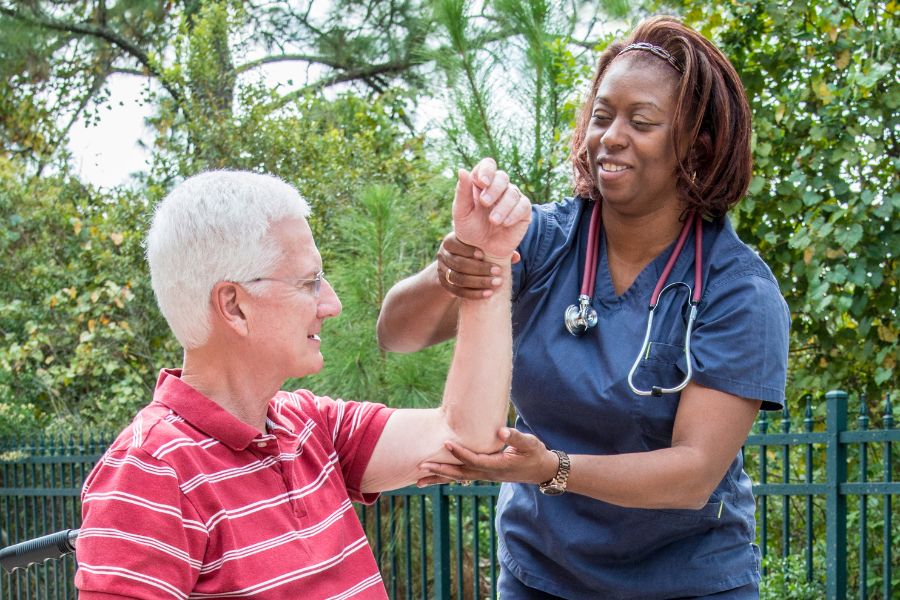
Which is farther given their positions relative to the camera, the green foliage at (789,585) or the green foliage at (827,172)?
the green foliage at (827,172)

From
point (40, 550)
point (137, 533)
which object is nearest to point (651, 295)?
point (137, 533)

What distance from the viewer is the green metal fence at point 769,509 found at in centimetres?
371

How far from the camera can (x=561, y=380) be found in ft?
6.74

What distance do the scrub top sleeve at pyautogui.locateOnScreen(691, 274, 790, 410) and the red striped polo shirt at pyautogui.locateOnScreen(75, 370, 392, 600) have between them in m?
0.71

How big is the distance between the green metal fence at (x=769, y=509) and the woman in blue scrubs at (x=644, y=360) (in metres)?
1.75

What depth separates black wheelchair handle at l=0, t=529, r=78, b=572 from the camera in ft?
7.14

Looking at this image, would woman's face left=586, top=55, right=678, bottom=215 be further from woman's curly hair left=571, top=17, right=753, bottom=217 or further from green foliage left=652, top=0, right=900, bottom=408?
green foliage left=652, top=0, right=900, bottom=408

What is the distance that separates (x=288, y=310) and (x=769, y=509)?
12.3 ft

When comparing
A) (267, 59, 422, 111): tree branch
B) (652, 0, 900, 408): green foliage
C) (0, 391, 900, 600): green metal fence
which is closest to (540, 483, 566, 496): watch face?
(0, 391, 900, 600): green metal fence

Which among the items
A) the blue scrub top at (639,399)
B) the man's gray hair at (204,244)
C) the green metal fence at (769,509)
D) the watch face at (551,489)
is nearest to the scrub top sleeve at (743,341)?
the blue scrub top at (639,399)

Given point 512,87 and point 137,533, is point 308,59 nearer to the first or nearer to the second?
point 512,87

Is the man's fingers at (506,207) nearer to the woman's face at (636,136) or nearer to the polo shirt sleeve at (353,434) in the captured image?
the woman's face at (636,136)

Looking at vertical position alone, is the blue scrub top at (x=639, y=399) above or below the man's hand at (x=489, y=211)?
below

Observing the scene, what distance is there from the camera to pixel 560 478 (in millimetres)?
1918
